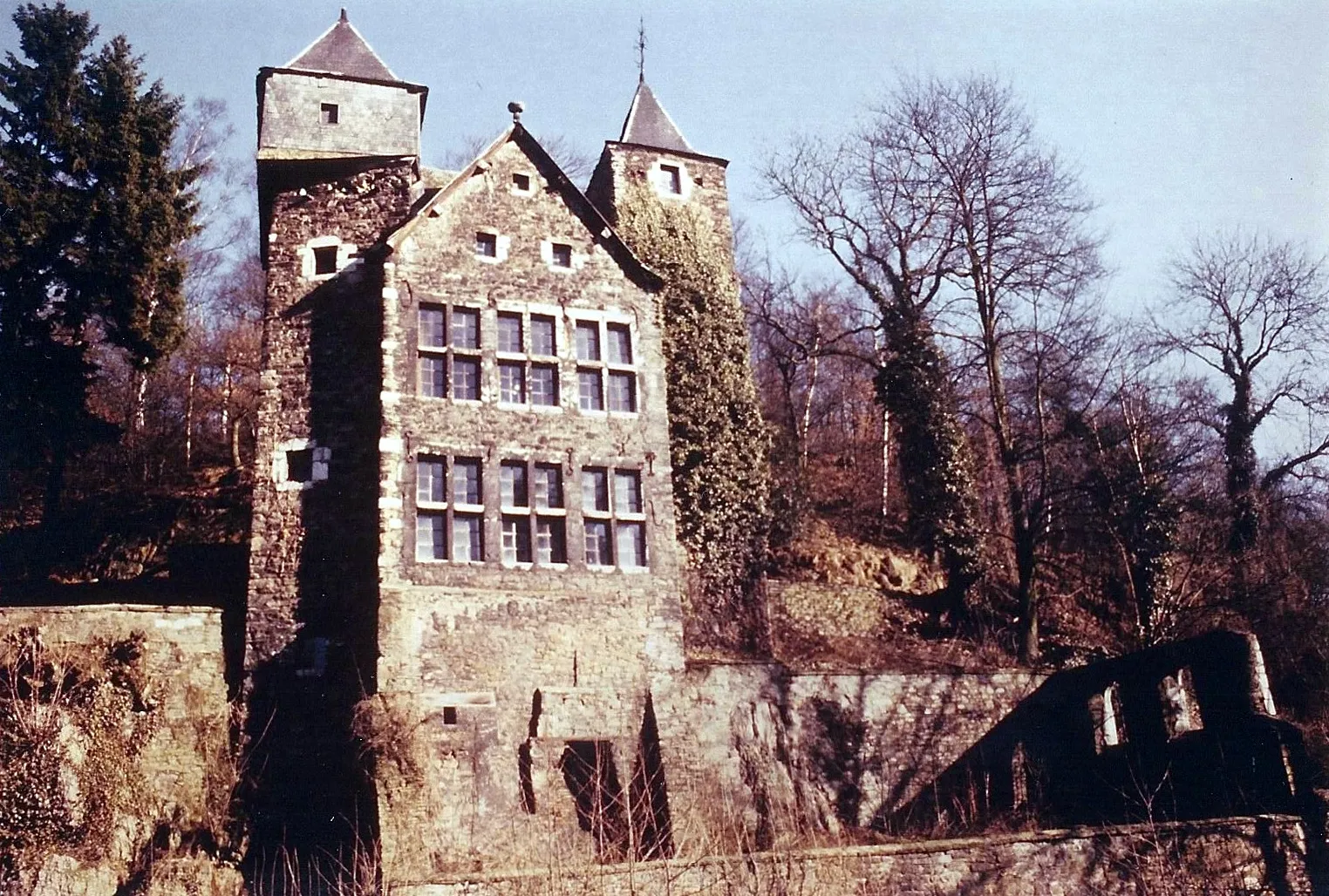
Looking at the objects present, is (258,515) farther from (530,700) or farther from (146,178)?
(146,178)

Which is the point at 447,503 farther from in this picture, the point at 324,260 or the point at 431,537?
the point at 324,260

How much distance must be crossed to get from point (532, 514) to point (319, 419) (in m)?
4.38

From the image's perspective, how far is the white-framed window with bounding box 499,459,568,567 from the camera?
19828 mm

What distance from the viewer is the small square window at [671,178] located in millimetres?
26062

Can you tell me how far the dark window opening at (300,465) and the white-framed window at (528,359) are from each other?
3.61m

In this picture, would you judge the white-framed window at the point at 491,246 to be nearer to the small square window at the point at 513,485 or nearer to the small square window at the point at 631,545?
the small square window at the point at 513,485

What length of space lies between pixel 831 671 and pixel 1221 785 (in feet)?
23.3

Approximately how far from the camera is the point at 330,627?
1919 centimetres

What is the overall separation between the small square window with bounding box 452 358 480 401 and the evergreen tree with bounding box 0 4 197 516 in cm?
→ 770

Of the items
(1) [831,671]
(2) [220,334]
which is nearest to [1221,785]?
(1) [831,671]

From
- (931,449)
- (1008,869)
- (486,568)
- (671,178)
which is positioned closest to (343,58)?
(671,178)

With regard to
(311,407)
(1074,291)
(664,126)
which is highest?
(664,126)

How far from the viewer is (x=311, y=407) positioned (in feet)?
68.2

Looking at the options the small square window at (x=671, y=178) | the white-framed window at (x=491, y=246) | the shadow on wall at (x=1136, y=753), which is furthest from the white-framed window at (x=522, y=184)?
the shadow on wall at (x=1136, y=753)
